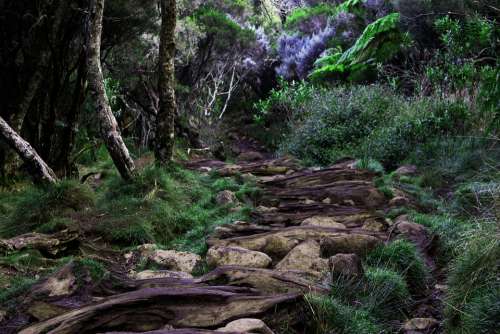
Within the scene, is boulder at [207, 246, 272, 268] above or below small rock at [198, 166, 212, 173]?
above

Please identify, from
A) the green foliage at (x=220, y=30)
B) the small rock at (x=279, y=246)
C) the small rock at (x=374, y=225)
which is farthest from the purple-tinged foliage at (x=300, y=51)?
the small rock at (x=279, y=246)

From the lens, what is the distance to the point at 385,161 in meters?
10.2

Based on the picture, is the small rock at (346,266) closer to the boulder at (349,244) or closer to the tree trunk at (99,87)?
the boulder at (349,244)

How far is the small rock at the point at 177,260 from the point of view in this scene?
484cm

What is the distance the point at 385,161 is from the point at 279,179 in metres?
2.37

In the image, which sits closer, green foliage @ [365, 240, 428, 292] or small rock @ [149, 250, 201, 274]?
green foliage @ [365, 240, 428, 292]

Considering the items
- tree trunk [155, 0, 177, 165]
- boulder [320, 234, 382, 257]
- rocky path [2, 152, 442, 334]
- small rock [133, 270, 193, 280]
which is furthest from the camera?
tree trunk [155, 0, 177, 165]

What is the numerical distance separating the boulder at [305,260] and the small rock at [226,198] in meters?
2.82

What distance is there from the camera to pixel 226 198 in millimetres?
7613

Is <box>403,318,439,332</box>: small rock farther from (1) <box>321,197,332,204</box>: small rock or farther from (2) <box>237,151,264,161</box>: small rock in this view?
(2) <box>237,151,264,161</box>: small rock

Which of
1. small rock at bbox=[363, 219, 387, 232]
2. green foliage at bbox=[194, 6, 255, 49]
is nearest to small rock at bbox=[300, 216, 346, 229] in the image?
small rock at bbox=[363, 219, 387, 232]

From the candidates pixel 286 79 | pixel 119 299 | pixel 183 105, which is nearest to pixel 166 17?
pixel 119 299

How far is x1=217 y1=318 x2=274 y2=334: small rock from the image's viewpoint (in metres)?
2.81

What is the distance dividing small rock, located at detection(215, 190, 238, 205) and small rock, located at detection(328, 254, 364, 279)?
3.54m
